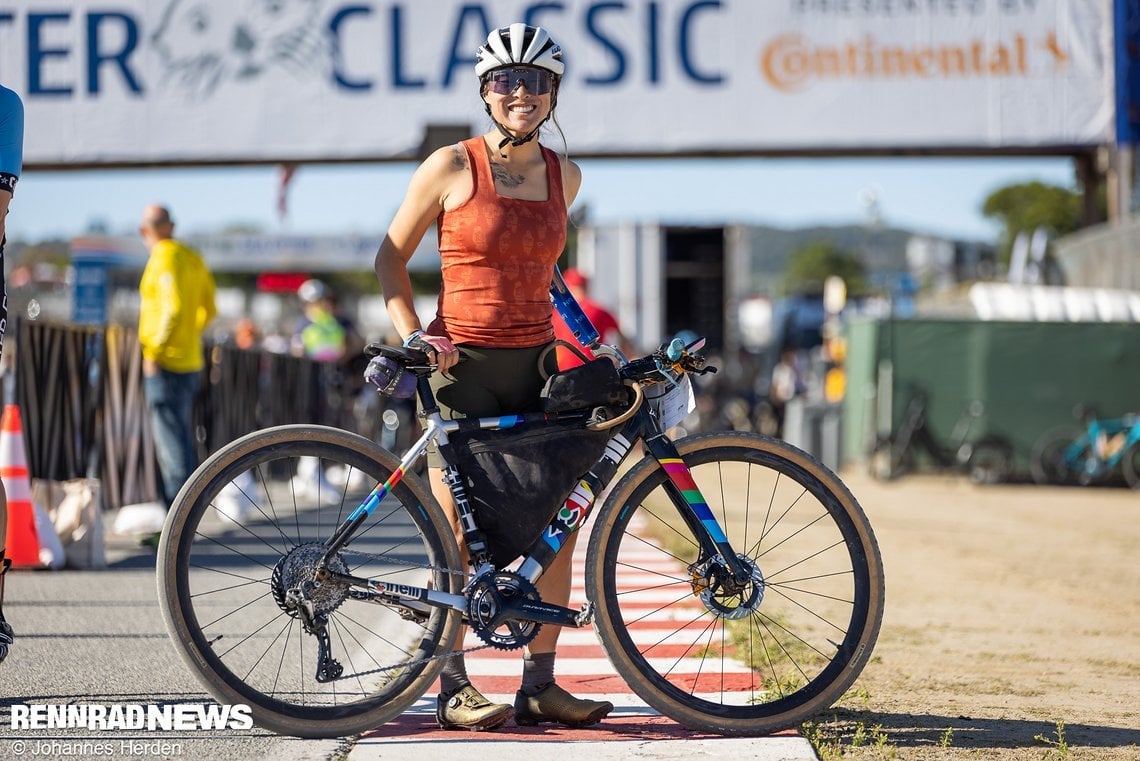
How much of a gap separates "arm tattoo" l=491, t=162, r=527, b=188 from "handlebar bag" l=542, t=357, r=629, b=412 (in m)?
0.60

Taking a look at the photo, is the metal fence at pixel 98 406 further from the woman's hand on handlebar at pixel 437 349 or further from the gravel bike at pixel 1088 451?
the gravel bike at pixel 1088 451

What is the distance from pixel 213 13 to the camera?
18.4 m

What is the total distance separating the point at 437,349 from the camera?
430 centimetres

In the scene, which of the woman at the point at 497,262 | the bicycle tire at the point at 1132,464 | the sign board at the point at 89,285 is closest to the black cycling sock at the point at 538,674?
the woman at the point at 497,262

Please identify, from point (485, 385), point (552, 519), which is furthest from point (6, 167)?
point (552, 519)

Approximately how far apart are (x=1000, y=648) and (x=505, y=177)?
3192 mm

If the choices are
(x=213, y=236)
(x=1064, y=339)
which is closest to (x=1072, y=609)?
(x=1064, y=339)

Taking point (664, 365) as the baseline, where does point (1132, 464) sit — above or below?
below

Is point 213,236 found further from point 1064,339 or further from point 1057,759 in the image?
point 1057,759

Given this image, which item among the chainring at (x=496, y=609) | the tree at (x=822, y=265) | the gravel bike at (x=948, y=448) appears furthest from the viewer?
the tree at (x=822, y=265)

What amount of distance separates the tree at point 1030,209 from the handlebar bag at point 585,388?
330ft

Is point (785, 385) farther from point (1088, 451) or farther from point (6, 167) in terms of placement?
point (6, 167)

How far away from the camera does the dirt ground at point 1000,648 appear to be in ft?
14.4

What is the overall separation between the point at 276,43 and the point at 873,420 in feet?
28.8
